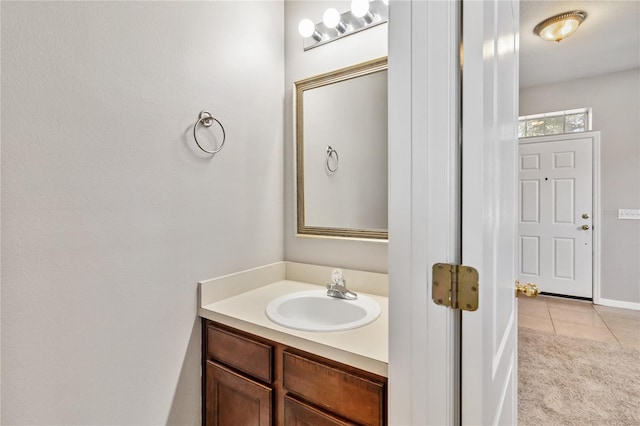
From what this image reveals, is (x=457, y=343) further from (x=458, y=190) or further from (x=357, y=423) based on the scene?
(x=357, y=423)

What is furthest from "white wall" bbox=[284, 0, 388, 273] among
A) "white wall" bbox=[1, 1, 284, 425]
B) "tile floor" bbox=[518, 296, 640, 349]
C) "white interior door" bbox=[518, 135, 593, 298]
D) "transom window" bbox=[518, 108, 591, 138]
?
"transom window" bbox=[518, 108, 591, 138]

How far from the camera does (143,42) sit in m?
1.10

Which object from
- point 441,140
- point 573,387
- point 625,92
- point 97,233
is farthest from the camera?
point 625,92

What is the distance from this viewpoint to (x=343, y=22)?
5.02 ft

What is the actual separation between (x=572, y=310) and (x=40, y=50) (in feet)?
15.5

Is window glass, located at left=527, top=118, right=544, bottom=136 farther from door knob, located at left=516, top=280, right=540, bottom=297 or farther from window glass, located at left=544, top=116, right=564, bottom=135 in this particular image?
door knob, located at left=516, top=280, right=540, bottom=297

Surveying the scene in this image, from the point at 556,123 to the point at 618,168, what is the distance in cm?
87

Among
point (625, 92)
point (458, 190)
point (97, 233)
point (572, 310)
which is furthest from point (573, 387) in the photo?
point (625, 92)

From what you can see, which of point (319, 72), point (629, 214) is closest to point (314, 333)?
point (319, 72)

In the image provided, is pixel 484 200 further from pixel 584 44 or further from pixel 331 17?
pixel 584 44

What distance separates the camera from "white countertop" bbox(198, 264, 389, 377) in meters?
0.86

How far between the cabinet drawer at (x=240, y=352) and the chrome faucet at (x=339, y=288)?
0.42 meters

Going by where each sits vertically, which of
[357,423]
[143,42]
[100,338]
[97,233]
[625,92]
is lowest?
[357,423]

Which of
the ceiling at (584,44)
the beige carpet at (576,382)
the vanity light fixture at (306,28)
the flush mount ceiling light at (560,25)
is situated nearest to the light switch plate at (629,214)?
the ceiling at (584,44)
